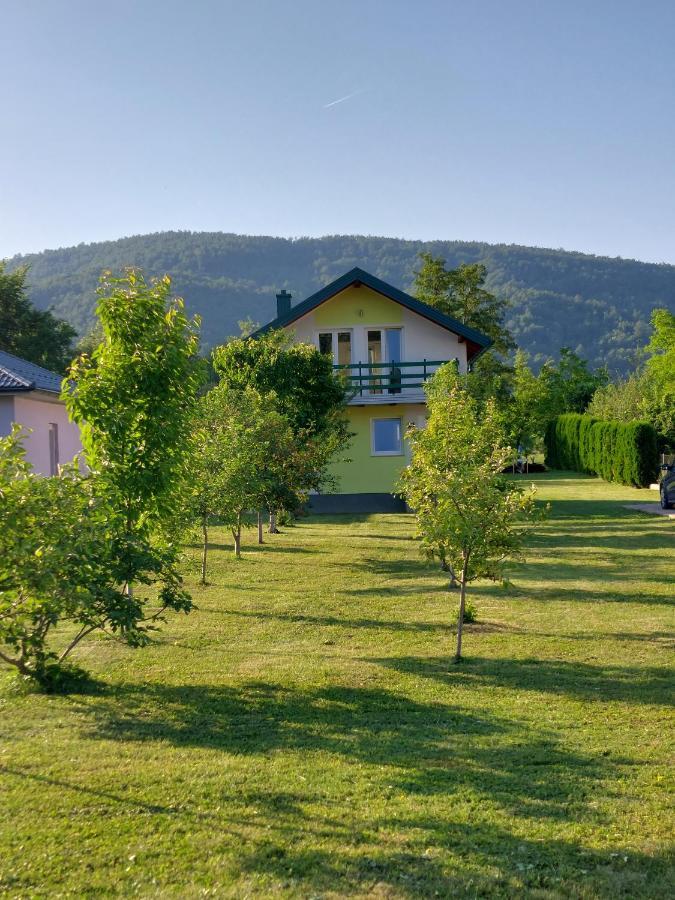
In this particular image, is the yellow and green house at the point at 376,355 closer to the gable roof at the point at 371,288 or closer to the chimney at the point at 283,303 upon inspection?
the gable roof at the point at 371,288

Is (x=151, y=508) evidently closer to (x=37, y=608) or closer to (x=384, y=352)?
(x=37, y=608)

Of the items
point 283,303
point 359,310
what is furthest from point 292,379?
point 283,303

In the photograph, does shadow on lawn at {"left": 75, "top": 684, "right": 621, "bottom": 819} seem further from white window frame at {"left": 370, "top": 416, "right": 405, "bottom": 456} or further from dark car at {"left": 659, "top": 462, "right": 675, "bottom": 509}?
white window frame at {"left": 370, "top": 416, "right": 405, "bottom": 456}

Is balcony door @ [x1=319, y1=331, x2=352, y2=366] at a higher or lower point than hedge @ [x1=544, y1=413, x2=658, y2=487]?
higher

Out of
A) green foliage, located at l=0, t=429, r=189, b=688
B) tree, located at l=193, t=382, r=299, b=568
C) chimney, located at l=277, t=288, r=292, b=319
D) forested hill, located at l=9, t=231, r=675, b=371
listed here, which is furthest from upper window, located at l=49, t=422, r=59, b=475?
forested hill, located at l=9, t=231, r=675, b=371

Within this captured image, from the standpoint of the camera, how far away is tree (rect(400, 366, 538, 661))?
34.9 ft

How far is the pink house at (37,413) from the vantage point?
22.5 m

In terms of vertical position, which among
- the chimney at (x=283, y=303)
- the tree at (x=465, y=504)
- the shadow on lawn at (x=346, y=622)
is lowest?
the shadow on lawn at (x=346, y=622)

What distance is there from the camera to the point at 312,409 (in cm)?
2488

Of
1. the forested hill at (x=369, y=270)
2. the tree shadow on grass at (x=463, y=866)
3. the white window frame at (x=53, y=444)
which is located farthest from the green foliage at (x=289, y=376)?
the forested hill at (x=369, y=270)

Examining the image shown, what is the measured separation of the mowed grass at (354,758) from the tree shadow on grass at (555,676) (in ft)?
0.12

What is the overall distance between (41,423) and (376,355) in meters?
13.1

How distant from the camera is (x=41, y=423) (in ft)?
82.8

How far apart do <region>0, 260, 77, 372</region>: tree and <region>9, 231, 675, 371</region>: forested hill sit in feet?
123
